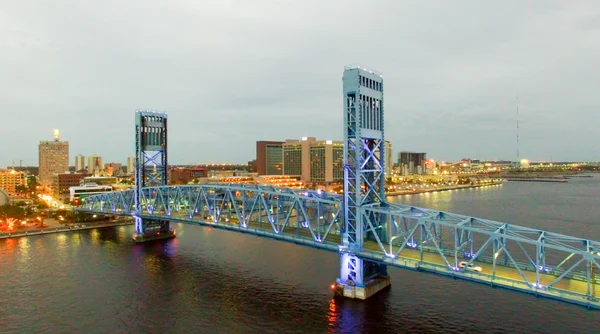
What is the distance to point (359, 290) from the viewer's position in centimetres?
3597

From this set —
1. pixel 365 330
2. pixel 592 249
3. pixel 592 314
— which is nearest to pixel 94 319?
pixel 365 330

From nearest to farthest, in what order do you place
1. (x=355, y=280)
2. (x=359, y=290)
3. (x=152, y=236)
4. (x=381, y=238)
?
(x=359, y=290)
(x=355, y=280)
(x=381, y=238)
(x=152, y=236)

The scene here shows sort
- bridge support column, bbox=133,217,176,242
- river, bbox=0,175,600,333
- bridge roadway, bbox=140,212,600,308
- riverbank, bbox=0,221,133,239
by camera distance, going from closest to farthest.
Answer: bridge roadway, bbox=140,212,600,308, river, bbox=0,175,600,333, bridge support column, bbox=133,217,176,242, riverbank, bbox=0,221,133,239

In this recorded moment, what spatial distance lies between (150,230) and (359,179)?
44.4 meters

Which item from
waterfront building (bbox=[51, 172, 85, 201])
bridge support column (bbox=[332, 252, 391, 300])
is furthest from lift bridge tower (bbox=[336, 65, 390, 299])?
waterfront building (bbox=[51, 172, 85, 201])

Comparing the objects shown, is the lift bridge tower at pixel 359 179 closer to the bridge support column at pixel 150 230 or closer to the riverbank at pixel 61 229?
the bridge support column at pixel 150 230

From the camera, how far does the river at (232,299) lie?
106 feet

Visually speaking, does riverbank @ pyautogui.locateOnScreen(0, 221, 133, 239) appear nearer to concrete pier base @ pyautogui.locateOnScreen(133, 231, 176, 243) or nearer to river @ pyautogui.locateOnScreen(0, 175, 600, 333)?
river @ pyautogui.locateOnScreen(0, 175, 600, 333)

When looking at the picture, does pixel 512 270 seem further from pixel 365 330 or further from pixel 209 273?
pixel 209 273

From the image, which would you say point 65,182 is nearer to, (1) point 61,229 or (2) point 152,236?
(1) point 61,229

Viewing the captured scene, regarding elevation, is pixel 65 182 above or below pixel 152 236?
above

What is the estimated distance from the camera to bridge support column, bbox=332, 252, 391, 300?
35.9m

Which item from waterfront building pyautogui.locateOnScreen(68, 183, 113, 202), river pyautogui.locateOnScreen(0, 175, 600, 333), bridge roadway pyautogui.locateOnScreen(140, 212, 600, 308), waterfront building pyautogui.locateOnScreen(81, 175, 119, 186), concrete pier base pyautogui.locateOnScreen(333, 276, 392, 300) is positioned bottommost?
river pyautogui.locateOnScreen(0, 175, 600, 333)

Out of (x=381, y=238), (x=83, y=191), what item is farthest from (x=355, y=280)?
(x=83, y=191)
